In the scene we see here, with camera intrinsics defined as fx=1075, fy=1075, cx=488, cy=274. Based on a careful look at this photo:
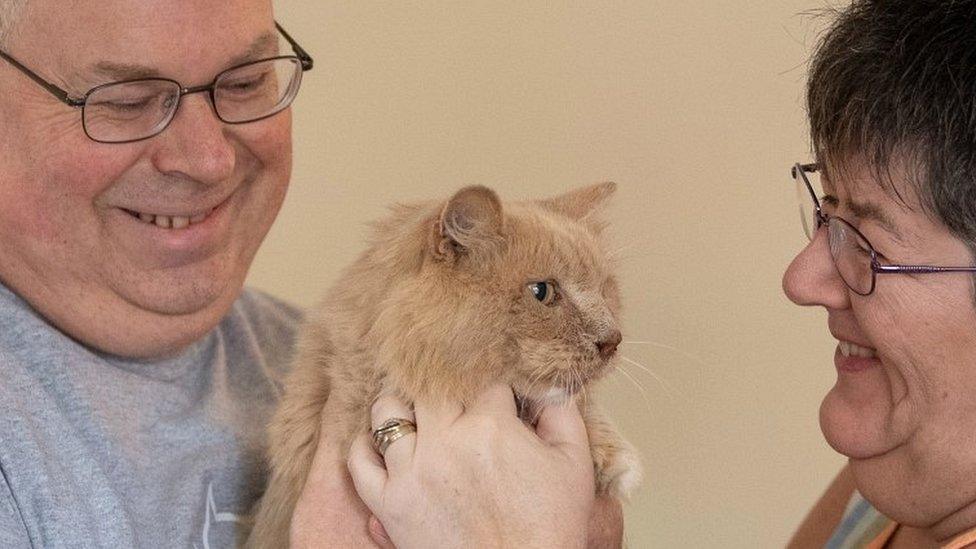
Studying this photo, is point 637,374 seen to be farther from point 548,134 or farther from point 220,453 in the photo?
point 220,453

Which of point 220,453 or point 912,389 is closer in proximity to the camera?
point 912,389

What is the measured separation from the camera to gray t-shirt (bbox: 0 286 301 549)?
56.9 inches

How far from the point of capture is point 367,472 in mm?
1512

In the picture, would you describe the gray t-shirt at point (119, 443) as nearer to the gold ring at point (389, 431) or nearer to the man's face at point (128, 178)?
the man's face at point (128, 178)

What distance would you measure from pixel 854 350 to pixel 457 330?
562mm

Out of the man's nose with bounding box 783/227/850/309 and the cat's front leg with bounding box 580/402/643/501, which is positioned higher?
the man's nose with bounding box 783/227/850/309

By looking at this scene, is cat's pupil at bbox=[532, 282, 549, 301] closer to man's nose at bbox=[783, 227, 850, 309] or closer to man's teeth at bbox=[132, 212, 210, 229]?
man's nose at bbox=[783, 227, 850, 309]

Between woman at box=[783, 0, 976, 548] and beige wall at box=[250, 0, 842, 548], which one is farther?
beige wall at box=[250, 0, 842, 548]

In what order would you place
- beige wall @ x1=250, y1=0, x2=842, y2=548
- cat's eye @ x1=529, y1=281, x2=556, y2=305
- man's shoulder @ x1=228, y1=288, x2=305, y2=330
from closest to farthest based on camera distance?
cat's eye @ x1=529, y1=281, x2=556, y2=305 → man's shoulder @ x1=228, y1=288, x2=305, y2=330 → beige wall @ x1=250, y1=0, x2=842, y2=548

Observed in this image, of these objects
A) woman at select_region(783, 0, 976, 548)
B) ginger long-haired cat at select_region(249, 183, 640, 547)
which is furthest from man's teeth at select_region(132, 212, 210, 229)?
woman at select_region(783, 0, 976, 548)

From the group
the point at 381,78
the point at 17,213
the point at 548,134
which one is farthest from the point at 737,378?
the point at 17,213

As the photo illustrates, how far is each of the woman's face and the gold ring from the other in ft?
1.89

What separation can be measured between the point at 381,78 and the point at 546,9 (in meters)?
0.48

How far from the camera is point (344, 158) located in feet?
9.45
